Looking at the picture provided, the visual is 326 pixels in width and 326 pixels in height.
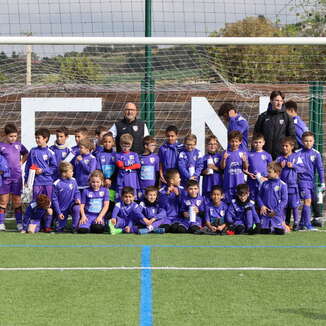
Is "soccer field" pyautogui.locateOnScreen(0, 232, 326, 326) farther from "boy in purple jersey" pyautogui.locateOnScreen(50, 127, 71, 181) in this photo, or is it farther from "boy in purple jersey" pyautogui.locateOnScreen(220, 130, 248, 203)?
"boy in purple jersey" pyautogui.locateOnScreen(50, 127, 71, 181)

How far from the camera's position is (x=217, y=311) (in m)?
5.16

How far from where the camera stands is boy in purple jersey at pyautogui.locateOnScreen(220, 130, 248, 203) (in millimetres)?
10289

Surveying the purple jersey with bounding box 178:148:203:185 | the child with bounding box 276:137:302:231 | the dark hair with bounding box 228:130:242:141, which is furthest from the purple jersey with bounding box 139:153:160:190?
the child with bounding box 276:137:302:231

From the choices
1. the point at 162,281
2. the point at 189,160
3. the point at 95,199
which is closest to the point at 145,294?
the point at 162,281

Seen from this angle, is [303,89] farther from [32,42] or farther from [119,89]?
[32,42]

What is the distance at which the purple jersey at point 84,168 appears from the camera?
1038 cm

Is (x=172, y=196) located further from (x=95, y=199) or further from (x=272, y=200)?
(x=272, y=200)

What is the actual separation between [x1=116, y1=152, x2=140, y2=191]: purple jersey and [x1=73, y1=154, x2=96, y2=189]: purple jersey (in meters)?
0.37

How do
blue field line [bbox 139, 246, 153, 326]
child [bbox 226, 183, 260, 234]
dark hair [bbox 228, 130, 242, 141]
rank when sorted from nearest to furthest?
1. blue field line [bbox 139, 246, 153, 326]
2. child [bbox 226, 183, 260, 234]
3. dark hair [bbox 228, 130, 242, 141]

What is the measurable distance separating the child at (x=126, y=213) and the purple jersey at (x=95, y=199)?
20 centimetres

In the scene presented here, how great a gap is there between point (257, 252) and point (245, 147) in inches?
114

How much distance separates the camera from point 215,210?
33.0ft

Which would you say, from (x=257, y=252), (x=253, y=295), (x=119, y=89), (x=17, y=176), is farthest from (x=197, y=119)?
(x=253, y=295)

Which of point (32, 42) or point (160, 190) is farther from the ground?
point (32, 42)
